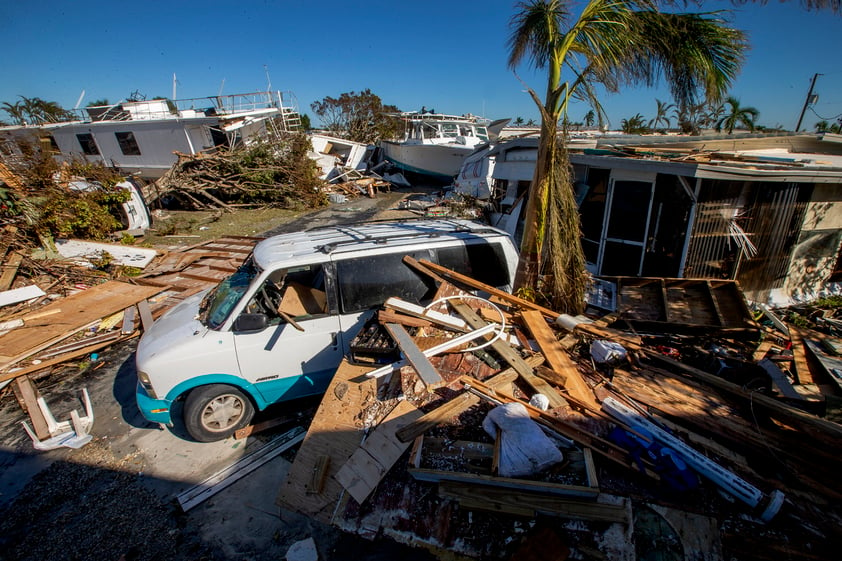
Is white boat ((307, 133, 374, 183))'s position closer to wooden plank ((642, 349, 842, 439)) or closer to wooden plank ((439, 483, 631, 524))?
wooden plank ((642, 349, 842, 439))

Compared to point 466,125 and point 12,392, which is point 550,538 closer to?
point 12,392

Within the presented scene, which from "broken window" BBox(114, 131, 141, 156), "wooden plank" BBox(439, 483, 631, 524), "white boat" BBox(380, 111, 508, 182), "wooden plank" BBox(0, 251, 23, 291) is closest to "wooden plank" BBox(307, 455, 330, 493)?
"wooden plank" BBox(439, 483, 631, 524)

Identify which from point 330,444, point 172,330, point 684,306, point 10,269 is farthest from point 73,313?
point 684,306

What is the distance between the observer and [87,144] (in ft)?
74.4

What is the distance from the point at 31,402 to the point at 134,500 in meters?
2.72

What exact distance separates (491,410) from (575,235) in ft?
10.6

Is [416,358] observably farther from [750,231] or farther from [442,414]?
[750,231]

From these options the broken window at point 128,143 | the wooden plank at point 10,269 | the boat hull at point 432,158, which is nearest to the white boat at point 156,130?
the broken window at point 128,143

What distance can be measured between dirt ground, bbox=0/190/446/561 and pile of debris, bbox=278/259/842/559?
787mm

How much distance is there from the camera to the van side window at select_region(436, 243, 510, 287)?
4684mm

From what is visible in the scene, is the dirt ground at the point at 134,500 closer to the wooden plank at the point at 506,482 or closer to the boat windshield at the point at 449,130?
the wooden plank at the point at 506,482

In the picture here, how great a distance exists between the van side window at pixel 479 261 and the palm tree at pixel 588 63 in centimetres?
52

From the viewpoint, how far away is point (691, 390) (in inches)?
A: 140

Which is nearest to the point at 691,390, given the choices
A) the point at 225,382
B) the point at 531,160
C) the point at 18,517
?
the point at 225,382
